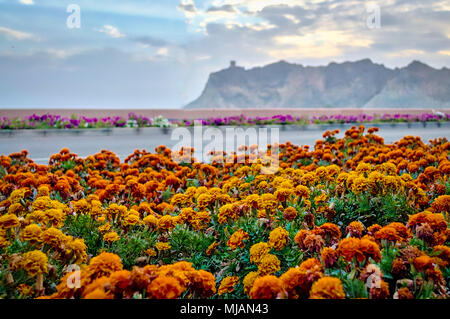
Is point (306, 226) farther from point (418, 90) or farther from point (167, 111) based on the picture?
point (418, 90)

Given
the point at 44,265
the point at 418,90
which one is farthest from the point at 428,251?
the point at 418,90

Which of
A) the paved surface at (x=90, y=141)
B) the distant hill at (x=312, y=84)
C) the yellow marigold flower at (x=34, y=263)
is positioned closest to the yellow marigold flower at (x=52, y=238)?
the yellow marigold flower at (x=34, y=263)

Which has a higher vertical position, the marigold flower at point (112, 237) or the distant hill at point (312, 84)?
the distant hill at point (312, 84)

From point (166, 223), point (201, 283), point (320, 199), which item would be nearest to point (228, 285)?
point (201, 283)

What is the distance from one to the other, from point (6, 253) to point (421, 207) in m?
2.98

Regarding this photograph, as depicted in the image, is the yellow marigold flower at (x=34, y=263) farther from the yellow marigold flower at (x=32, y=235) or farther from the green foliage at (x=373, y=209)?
the green foliage at (x=373, y=209)

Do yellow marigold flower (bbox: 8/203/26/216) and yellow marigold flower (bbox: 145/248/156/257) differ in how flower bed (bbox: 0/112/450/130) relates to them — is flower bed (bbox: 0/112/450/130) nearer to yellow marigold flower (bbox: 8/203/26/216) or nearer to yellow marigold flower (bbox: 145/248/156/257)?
yellow marigold flower (bbox: 8/203/26/216)

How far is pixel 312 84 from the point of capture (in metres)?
125

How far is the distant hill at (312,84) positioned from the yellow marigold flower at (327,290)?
11722 cm

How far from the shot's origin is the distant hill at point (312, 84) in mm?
113812

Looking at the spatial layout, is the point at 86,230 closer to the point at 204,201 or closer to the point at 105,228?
the point at 105,228

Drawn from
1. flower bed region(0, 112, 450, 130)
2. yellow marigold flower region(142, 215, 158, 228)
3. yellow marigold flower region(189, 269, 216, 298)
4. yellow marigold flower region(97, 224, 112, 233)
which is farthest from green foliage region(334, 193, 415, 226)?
flower bed region(0, 112, 450, 130)

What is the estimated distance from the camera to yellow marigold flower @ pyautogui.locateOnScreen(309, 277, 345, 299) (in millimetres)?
1646

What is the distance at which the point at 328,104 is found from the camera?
120 meters
